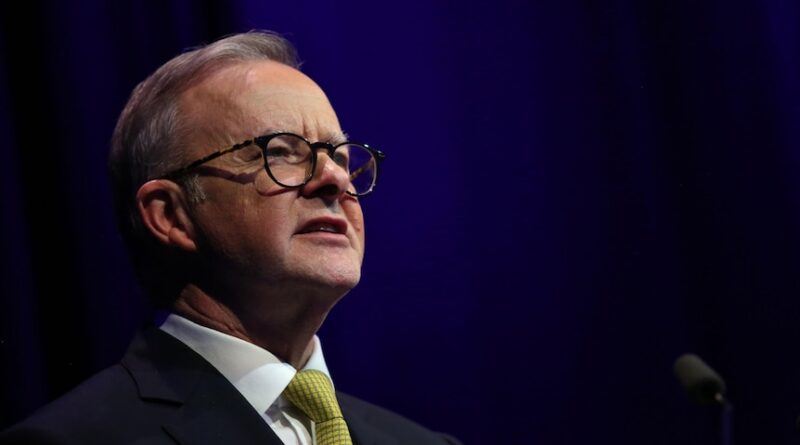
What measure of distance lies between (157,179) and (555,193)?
1170 mm

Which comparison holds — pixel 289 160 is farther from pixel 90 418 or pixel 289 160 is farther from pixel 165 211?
pixel 90 418

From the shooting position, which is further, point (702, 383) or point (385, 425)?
point (385, 425)

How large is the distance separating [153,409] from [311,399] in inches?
10.7

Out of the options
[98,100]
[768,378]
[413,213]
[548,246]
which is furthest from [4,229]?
[768,378]

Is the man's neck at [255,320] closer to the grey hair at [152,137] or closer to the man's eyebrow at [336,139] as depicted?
the grey hair at [152,137]

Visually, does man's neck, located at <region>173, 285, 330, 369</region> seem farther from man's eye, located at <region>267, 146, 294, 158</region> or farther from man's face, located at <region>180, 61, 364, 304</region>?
man's eye, located at <region>267, 146, 294, 158</region>

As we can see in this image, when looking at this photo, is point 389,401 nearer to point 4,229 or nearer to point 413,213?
point 413,213

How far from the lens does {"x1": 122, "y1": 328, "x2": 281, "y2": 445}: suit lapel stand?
1.57m

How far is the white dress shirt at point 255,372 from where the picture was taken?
169cm

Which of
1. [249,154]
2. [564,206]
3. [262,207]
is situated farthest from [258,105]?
[564,206]

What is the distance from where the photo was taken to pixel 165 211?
1.79 meters

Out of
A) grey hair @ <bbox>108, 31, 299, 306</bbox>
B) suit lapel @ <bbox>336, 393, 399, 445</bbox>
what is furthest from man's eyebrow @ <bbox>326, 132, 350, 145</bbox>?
suit lapel @ <bbox>336, 393, 399, 445</bbox>

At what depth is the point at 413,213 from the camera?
252 centimetres

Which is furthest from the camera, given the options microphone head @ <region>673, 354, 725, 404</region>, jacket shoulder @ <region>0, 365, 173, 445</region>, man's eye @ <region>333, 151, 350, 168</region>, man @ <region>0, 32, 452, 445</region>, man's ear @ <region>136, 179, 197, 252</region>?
man's eye @ <region>333, 151, 350, 168</region>
